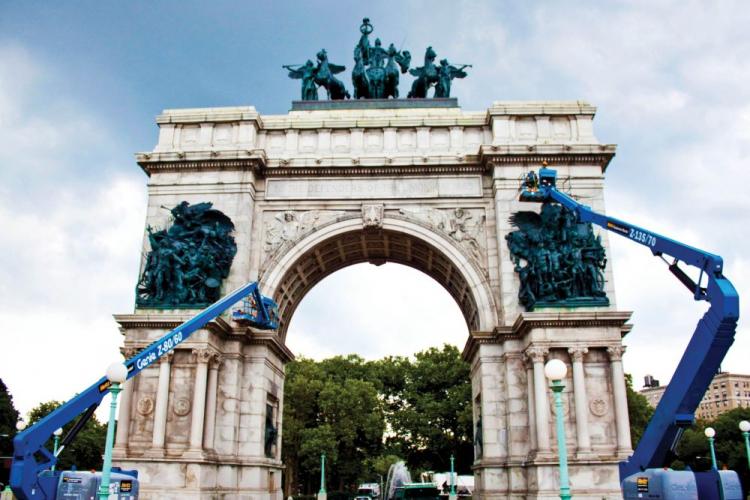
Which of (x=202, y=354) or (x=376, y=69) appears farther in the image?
(x=376, y=69)

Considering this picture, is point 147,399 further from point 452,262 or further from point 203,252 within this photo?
point 452,262

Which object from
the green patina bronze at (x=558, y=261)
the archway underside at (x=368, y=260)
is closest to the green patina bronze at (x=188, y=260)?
the archway underside at (x=368, y=260)

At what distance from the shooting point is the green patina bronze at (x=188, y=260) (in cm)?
2541

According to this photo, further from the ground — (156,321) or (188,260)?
(188,260)

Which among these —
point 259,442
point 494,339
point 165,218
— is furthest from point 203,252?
point 494,339

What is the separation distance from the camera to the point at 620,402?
2309cm

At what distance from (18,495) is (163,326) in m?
11.0

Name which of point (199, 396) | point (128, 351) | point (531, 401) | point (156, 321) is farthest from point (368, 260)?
point (128, 351)

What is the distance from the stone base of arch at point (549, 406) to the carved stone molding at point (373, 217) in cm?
599

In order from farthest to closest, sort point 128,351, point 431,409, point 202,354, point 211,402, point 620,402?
point 431,409, point 211,402, point 128,351, point 202,354, point 620,402

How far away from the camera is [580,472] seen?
2242cm

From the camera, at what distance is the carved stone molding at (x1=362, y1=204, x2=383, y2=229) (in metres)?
27.6

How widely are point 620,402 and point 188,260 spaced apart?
1643 centimetres

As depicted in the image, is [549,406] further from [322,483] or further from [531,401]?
[322,483]
